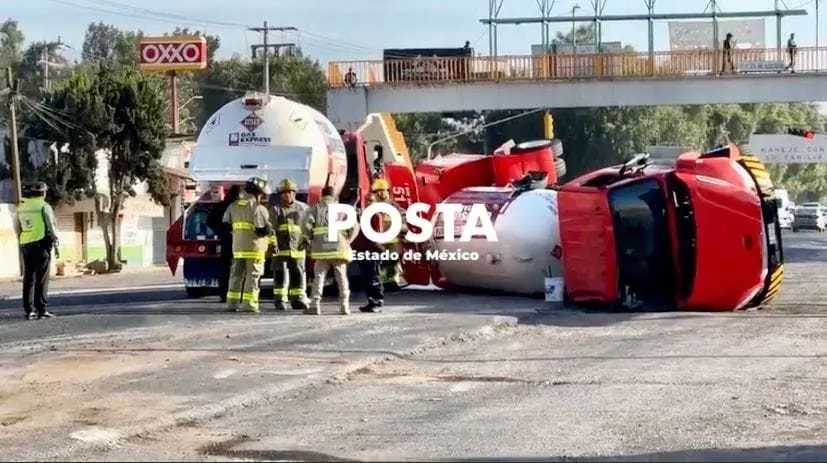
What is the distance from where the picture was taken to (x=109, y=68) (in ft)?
174

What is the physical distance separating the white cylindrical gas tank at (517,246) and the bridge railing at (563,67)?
62.3 feet

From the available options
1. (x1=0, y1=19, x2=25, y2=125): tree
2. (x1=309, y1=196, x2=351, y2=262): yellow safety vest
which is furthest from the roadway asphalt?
(x1=0, y1=19, x2=25, y2=125): tree


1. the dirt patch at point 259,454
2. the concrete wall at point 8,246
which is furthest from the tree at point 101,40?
the dirt patch at point 259,454

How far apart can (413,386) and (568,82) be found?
30.5m

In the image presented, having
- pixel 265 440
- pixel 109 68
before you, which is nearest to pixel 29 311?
pixel 265 440

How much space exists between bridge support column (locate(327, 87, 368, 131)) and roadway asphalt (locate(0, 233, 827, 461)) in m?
22.6

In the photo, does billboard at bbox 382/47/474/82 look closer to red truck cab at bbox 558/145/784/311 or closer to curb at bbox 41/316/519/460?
red truck cab at bbox 558/145/784/311

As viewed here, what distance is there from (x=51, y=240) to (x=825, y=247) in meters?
36.3

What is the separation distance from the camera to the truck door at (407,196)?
24.1 m

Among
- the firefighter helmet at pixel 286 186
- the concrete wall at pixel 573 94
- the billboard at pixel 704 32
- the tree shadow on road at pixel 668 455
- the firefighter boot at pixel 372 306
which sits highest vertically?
the billboard at pixel 704 32

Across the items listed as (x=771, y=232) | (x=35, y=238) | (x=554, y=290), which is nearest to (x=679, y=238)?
(x=771, y=232)

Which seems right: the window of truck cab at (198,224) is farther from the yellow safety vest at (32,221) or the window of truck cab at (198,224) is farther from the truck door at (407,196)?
the truck door at (407,196)

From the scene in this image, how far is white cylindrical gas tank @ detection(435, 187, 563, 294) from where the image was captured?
72.3 feet

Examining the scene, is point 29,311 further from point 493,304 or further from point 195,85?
point 195,85
